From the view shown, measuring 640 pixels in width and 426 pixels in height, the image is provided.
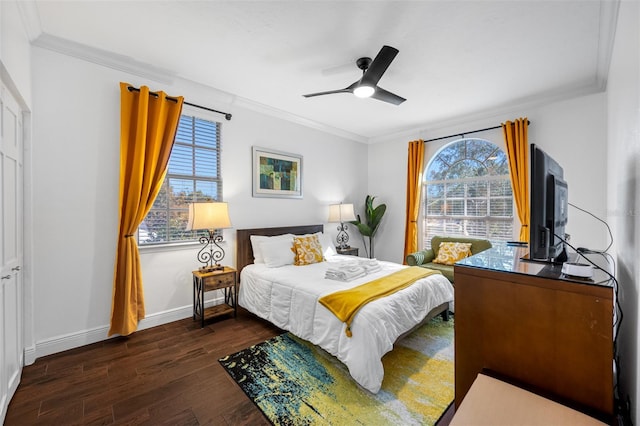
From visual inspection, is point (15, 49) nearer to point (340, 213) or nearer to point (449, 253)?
point (340, 213)

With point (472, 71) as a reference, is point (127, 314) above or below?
below

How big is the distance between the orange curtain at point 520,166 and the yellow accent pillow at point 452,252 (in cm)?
69

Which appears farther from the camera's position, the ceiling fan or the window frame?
the window frame

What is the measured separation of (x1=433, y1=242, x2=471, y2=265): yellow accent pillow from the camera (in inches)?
155

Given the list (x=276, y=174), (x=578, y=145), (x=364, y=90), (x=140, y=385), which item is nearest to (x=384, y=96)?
(x=364, y=90)

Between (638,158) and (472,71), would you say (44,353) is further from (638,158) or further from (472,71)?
(472,71)

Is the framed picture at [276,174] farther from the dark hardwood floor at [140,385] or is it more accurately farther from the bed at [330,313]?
the dark hardwood floor at [140,385]

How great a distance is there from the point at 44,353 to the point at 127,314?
2.10 ft

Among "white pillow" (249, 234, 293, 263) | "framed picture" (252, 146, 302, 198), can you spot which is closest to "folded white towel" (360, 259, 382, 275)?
"white pillow" (249, 234, 293, 263)

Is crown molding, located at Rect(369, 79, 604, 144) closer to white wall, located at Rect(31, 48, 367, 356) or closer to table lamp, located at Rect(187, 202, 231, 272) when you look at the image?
white wall, located at Rect(31, 48, 367, 356)

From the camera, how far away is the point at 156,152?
2.82 m

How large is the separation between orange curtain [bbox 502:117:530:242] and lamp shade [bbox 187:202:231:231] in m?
3.80

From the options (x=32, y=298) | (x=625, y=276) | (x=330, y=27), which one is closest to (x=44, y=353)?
(x=32, y=298)

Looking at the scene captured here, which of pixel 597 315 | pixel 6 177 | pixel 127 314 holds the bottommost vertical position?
pixel 127 314
